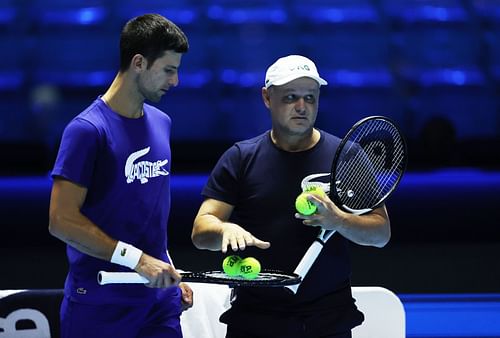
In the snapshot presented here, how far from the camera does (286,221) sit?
9.52 feet

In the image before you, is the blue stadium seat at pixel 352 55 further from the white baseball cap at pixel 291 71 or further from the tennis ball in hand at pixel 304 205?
the tennis ball in hand at pixel 304 205

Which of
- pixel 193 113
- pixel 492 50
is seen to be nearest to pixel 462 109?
pixel 492 50

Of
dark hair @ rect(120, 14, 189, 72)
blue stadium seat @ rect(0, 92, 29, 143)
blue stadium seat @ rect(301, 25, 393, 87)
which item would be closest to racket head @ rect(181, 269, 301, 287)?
dark hair @ rect(120, 14, 189, 72)

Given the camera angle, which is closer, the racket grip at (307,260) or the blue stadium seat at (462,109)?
the racket grip at (307,260)

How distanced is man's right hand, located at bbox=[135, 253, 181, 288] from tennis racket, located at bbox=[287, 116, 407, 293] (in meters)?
0.34

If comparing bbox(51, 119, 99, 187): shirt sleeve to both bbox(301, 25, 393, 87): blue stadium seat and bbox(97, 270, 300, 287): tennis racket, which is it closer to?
bbox(97, 270, 300, 287): tennis racket

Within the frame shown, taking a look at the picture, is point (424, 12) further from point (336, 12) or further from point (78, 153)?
point (78, 153)

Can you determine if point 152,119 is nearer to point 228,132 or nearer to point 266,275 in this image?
point 266,275

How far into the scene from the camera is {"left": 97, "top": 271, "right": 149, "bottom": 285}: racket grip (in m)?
2.62

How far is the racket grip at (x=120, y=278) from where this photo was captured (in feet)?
8.61

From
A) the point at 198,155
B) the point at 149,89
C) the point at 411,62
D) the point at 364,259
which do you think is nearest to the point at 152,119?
the point at 149,89

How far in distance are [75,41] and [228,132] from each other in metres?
1.55

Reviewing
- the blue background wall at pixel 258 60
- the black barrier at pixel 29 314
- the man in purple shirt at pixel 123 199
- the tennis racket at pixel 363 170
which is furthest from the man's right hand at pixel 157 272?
the blue background wall at pixel 258 60

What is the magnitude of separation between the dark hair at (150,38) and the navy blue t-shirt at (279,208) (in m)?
0.40
